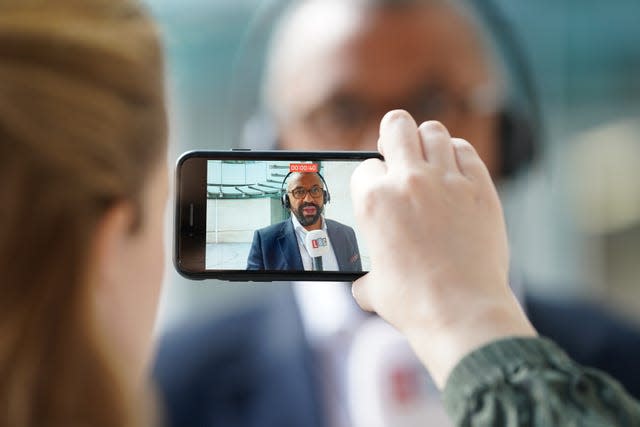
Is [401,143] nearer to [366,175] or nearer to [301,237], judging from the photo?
[366,175]

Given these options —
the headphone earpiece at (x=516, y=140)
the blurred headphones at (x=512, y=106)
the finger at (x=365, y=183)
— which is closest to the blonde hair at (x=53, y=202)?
the finger at (x=365, y=183)

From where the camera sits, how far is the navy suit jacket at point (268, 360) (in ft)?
2.66

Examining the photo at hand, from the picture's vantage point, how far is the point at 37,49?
1.00ft

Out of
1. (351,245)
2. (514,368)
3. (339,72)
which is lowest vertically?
(514,368)

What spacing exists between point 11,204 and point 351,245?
11.7 inches

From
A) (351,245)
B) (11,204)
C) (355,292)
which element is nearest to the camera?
(11,204)

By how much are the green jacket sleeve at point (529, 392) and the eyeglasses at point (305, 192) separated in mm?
262

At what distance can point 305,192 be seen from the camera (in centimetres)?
54

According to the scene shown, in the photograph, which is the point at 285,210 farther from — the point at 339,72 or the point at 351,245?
the point at 339,72

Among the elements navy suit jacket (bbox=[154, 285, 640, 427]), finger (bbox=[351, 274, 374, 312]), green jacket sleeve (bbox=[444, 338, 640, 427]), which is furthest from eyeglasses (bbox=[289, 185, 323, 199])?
navy suit jacket (bbox=[154, 285, 640, 427])

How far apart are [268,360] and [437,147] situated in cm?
55

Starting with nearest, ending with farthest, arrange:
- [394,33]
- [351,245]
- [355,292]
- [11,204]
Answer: [11,204], [355,292], [351,245], [394,33]

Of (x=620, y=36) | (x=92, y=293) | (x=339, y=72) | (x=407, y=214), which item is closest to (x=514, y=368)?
(x=407, y=214)

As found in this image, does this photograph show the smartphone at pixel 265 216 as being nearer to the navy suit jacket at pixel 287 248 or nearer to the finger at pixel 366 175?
the navy suit jacket at pixel 287 248
